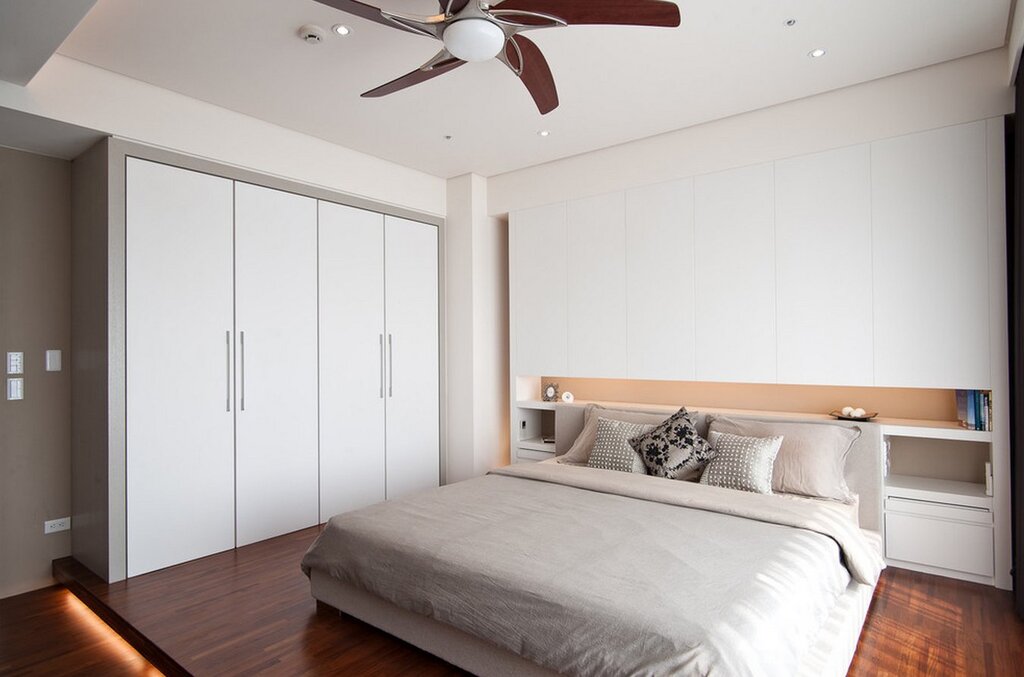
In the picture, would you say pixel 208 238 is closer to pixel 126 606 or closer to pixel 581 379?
pixel 126 606

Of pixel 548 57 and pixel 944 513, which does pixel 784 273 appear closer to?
pixel 944 513

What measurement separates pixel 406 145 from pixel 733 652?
3.78 meters

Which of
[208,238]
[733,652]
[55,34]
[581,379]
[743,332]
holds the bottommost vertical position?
[733,652]

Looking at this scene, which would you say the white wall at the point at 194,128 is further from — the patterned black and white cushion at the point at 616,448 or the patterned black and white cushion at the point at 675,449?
the patterned black and white cushion at the point at 675,449

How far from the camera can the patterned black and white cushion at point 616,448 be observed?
11.8 ft

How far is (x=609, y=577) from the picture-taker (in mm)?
2021

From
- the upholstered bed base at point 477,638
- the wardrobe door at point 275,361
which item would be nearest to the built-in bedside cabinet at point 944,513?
the upholstered bed base at point 477,638

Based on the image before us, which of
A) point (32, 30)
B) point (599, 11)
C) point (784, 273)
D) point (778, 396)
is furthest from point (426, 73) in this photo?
point (778, 396)

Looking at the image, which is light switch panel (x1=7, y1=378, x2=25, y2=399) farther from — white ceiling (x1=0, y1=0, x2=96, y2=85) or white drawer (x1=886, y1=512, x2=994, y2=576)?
white drawer (x1=886, y1=512, x2=994, y2=576)

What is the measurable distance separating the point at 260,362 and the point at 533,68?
251 cm

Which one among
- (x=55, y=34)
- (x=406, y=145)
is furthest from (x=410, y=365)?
(x=55, y=34)

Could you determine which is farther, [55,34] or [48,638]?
[48,638]

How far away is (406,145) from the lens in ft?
14.0

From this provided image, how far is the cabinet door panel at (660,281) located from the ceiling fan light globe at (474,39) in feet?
7.18
